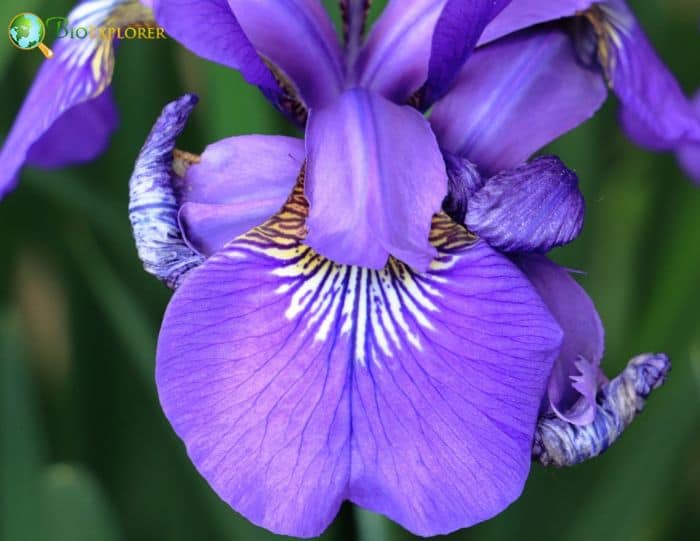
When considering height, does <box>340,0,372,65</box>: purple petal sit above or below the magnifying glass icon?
above

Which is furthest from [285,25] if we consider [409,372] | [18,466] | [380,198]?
[18,466]

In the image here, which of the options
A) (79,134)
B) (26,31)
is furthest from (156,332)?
(26,31)

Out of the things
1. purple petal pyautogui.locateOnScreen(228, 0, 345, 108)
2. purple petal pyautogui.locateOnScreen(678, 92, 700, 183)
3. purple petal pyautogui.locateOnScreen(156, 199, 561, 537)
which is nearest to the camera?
purple petal pyautogui.locateOnScreen(156, 199, 561, 537)

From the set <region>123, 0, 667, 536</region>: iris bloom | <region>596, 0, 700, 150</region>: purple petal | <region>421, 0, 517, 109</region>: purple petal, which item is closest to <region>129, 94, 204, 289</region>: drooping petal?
<region>123, 0, 667, 536</region>: iris bloom

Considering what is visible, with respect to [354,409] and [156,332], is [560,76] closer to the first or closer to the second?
[354,409]

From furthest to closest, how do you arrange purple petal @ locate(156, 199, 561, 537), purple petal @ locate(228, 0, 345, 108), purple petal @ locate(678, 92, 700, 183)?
purple petal @ locate(678, 92, 700, 183), purple petal @ locate(228, 0, 345, 108), purple petal @ locate(156, 199, 561, 537)

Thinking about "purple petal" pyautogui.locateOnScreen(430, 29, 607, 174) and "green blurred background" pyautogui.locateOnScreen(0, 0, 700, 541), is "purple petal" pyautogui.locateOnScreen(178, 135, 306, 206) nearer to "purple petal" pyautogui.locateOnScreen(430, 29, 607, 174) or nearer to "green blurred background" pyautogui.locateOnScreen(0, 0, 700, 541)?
"purple petal" pyautogui.locateOnScreen(430, 29, 607, 174)

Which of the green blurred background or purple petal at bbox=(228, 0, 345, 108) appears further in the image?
the green blurred background
